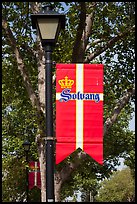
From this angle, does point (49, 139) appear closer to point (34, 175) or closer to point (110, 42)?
point (110, 42)

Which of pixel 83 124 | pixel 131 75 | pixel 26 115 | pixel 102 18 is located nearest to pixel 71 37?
pixel 102 18

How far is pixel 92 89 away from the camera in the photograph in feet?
31.4

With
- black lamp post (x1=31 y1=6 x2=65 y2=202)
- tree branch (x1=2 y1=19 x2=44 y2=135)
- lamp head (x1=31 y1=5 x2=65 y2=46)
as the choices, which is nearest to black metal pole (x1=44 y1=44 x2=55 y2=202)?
black lamp post (x1=31 y1=6 x2=65 y2=202)

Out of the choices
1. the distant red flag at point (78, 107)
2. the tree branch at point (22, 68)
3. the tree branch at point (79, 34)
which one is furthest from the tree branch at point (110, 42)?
the distant red flag at point (78, 107)

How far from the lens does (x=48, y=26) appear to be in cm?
838

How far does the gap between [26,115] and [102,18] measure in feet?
50.8

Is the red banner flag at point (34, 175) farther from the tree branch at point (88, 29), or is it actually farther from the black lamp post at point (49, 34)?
the black lamp post at point (49, 34)

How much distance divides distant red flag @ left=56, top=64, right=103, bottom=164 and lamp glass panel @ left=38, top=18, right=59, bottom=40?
111 centimetres

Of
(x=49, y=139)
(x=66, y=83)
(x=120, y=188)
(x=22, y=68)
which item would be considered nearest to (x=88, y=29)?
(x=22, y=68)

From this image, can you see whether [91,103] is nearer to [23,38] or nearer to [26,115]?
[23,38]

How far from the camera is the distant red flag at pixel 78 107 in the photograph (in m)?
9.41

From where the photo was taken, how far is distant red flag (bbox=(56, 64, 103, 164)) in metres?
9.41

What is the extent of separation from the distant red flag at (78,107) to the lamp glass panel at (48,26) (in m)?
1.11

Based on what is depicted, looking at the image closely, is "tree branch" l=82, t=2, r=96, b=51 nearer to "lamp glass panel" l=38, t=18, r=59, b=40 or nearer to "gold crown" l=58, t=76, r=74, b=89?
"gold crown" l=58, t=76, r=74, b=89
